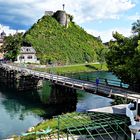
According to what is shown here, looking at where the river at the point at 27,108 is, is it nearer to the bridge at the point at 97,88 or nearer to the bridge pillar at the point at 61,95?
the bridge pillar at the point at 61,95

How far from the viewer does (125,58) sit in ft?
158

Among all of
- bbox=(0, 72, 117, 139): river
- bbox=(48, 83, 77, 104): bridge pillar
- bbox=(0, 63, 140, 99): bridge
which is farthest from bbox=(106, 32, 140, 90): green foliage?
bbox=(48, 83, 77, 104): bridge pillar

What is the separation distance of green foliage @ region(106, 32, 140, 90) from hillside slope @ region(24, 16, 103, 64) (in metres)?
81.6

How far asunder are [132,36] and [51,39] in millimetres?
104643

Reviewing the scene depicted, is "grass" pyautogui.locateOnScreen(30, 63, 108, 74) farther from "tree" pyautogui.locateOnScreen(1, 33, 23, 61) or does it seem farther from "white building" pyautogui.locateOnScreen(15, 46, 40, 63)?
"tree" pyautogui.locateOnScreen(1, 33, 23, 61)

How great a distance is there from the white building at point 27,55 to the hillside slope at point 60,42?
6235 mm

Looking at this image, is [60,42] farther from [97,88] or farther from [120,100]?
[120,100]

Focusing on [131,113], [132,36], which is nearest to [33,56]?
[132,36]

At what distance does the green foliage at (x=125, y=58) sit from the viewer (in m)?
43.3

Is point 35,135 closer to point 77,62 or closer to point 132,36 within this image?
point 132,36

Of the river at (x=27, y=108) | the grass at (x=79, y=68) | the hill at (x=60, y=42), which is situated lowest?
the river at (x=27, y=108)

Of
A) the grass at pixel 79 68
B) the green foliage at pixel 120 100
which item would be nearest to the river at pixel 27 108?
the green foliage at pixel 120 100

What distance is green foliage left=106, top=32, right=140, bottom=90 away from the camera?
142 feet

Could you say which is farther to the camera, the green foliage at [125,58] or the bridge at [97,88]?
the green foliage at [125,58]
